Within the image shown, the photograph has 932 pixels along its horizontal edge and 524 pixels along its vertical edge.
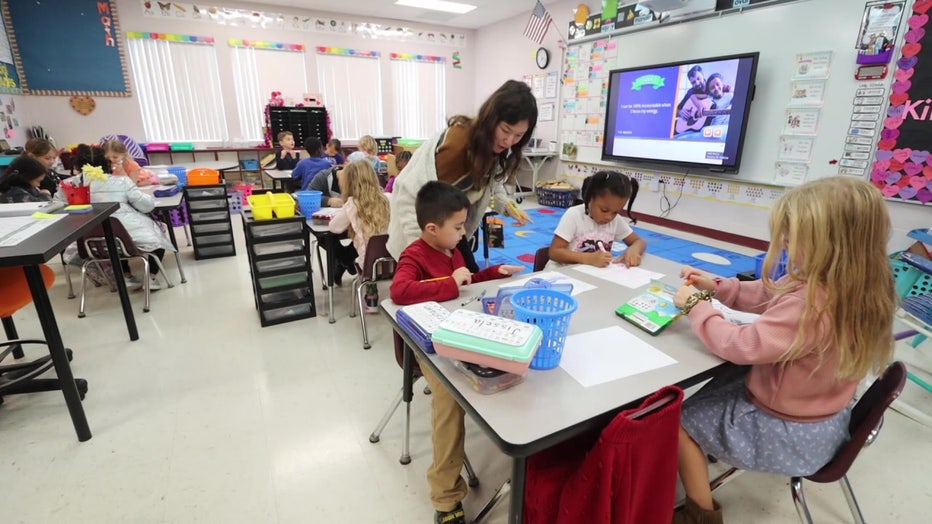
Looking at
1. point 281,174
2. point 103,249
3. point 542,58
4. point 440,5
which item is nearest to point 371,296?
point 103,249

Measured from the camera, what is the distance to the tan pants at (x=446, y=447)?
4.23ft

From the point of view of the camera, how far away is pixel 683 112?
479 centimetres

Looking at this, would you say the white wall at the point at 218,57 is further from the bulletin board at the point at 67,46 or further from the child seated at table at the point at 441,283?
the child seated at table at the point at 441,283

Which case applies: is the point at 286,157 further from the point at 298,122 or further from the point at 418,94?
the point at 418,94

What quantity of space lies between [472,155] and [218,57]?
263 inches

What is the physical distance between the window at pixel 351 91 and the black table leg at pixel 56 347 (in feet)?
20.8

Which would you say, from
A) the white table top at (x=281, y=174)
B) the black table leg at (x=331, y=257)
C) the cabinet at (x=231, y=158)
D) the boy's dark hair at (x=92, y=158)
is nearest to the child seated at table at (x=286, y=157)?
the white table top at (x=281, y=174)

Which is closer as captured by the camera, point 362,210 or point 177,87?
point 362,210

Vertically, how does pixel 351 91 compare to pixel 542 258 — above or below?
above

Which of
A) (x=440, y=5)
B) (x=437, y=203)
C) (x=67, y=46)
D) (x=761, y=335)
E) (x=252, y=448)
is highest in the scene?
(x=440, y=5)

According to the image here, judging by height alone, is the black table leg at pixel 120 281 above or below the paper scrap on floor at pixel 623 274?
below

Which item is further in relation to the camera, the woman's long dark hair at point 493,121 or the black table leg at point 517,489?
the woman's long dark hair at point 493,121

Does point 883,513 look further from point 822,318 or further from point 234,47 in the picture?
point 234,47

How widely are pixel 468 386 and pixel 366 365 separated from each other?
1.58m
